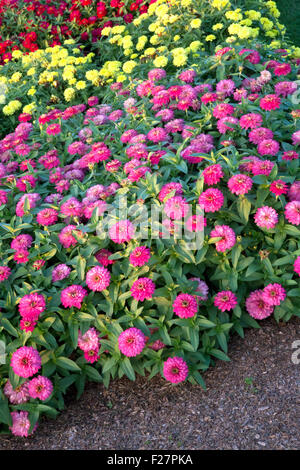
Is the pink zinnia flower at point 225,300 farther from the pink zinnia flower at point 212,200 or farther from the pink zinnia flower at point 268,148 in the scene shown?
the pink zinnia flower at point 268,148

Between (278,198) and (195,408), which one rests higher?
(278,198)

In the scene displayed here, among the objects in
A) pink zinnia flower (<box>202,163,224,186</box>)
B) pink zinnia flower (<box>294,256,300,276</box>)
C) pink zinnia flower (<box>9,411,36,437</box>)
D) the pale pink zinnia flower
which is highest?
pink zinnia flower (<box>202,163,224,186</box>)

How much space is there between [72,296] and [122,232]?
40 cm

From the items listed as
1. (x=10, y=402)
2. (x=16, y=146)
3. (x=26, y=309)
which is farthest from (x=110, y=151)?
(x=10, y=402)

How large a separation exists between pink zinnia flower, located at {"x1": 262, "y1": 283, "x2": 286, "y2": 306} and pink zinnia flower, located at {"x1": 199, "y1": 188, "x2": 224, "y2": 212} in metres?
0.47

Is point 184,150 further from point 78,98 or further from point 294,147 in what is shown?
point 78,98

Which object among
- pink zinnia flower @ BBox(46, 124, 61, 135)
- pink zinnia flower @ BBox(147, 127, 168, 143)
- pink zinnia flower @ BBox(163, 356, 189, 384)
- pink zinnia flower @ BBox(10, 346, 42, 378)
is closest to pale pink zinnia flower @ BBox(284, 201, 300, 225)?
pink zinnia flower @ BBox(163, 356, 189, 384)

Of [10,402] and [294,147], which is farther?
[294,147]

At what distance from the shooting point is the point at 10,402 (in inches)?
98.0

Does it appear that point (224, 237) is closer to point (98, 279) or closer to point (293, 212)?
point (293, 212)

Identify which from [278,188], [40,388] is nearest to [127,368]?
[40,388]

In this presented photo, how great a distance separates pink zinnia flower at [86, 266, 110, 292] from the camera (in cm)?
257

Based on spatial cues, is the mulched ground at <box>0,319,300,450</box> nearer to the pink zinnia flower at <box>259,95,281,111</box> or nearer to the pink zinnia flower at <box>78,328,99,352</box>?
the pink zinnia flower at <box>78,328,99,352</box>

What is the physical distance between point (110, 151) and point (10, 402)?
1.69 meters
